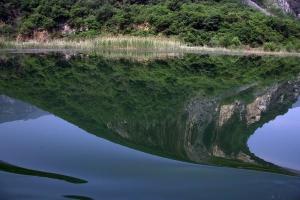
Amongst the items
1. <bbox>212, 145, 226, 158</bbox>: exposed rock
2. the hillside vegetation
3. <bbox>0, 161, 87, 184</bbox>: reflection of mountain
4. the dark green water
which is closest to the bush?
the hillside vegetation

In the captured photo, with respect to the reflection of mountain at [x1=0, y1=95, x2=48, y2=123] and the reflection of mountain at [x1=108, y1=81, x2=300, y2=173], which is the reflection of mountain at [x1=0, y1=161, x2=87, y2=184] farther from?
the reflection of mountain at [x1=0, y1=95, x2=48, y2=123]

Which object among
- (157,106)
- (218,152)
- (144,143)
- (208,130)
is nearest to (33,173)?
(144,143)

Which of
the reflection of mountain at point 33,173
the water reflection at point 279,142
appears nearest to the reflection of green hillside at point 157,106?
the water reflection at point 279,142

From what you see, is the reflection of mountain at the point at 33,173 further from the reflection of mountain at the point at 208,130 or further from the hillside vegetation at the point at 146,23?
the hillside vegetation at the point at 146,23

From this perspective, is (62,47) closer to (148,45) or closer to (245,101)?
(148,45)

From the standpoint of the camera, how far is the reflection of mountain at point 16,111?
5693 mm

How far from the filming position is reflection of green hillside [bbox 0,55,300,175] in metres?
4.53

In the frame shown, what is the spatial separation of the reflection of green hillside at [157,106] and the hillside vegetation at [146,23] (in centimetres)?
2218

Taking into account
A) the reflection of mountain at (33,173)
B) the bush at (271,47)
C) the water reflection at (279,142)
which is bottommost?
the bush at (271,47)

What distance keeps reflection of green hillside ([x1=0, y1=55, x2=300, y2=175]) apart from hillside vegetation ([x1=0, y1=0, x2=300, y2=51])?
22.2 metres

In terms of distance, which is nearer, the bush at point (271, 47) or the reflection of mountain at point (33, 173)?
the reflection of mountain at point (33, 173)

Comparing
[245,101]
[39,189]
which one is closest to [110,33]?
[245,101]

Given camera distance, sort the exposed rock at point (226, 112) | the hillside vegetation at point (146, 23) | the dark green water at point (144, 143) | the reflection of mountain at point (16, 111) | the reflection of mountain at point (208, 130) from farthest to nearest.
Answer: the hillside vegetation at point (146, 23)
the exposed rock at point (226, 112)
the reflection of mountain at point (16, 111)
the reflection of mountain at point (208, 130)
the dark green water at point (144, 143)

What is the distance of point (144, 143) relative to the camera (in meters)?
4.51
